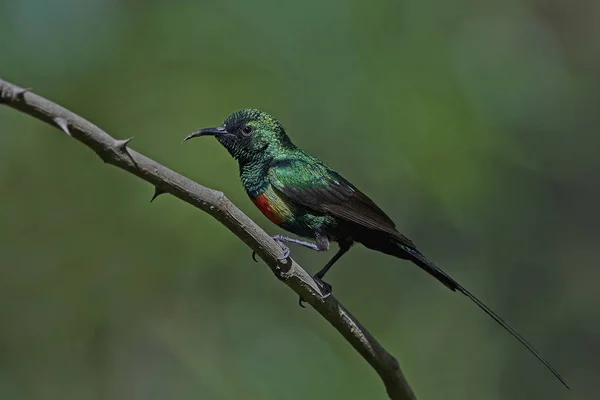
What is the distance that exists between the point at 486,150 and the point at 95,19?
302 centimetres

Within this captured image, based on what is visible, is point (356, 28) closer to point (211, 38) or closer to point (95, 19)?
point (211, 38)

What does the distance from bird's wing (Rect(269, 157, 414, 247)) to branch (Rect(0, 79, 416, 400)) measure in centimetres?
71

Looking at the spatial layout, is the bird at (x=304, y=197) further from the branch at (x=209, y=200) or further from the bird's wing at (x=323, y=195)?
the branch at (x=209, y=200)

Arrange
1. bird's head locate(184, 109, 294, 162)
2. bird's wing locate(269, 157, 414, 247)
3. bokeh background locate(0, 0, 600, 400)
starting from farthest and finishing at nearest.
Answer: bokeh background locate(0, 0, 600, 400), bird's head locate(184, 109, 294, 162), bird's wing locate(269, 157, 414, 247)

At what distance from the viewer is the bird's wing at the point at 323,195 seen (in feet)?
14.0

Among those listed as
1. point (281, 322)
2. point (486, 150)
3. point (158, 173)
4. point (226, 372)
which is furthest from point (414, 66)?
point (158, 173)

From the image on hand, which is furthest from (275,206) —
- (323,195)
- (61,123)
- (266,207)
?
(61,123)

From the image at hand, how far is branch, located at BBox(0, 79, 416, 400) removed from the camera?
87.4 inches

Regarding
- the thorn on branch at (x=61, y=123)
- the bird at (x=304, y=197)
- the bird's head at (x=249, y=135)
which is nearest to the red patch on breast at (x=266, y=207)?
the bird at (x=304, y=197)

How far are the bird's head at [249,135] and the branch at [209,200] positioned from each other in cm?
116

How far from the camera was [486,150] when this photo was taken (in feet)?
19.8

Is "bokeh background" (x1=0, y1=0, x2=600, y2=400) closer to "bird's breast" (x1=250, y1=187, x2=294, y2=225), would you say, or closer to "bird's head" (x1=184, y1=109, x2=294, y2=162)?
"bird's head" (x1=184, y1=109, x2=294, y2=162)

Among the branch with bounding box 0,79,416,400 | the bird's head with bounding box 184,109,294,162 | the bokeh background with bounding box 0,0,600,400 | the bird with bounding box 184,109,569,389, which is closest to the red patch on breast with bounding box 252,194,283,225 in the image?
the bird with bounding box 184,109,569,389

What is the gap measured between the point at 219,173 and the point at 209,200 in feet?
8.73
